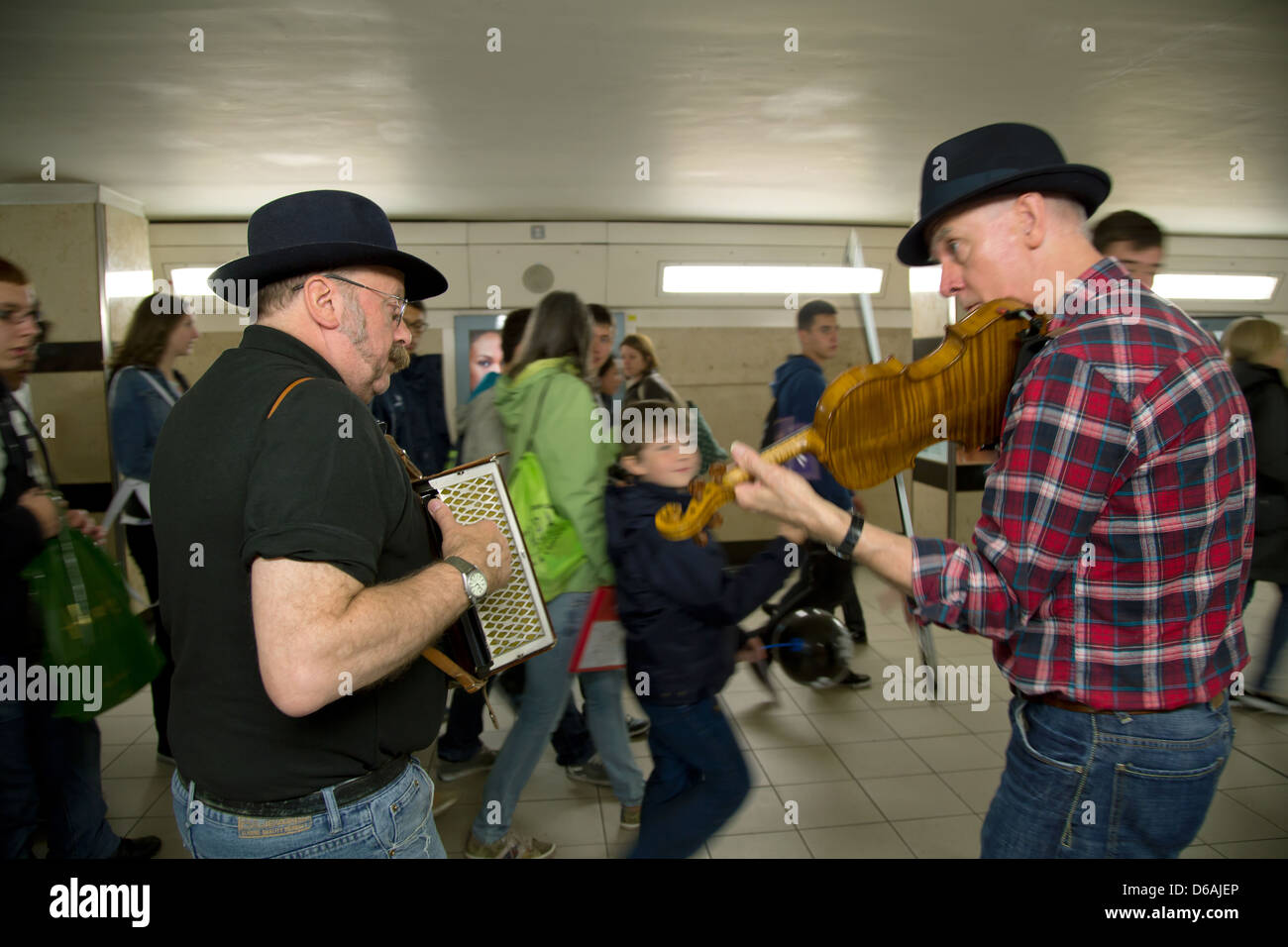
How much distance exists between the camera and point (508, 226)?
20.9 feet

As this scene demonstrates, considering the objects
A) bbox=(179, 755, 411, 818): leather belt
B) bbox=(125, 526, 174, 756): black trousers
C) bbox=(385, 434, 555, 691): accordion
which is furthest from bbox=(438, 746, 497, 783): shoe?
bbox=(179, 755, 411, 818): leather belt

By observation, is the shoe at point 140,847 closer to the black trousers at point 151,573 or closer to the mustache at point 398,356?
the black trousers at point 151,573

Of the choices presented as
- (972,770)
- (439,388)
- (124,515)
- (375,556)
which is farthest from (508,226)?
(375,556)

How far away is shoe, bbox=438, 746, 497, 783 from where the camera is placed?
3283mm

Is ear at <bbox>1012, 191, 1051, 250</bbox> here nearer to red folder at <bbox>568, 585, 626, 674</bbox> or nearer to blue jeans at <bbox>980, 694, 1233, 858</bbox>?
blue jeans at <bbox>980, 694, 1233, 858</bbox>

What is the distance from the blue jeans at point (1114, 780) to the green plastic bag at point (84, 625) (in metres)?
2.31

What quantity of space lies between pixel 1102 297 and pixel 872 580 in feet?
18.5

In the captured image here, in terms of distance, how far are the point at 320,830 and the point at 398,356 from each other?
846 millimetres

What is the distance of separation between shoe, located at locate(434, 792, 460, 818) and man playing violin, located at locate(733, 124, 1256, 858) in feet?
7.60

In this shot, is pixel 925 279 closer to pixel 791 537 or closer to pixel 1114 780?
pixel 791 537

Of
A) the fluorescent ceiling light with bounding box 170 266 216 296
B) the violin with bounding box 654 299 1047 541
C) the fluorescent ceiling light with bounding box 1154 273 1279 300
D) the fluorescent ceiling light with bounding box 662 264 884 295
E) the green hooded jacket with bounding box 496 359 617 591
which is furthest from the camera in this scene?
the fluorescent ceiling light with bounding box 1154 273 1279 300

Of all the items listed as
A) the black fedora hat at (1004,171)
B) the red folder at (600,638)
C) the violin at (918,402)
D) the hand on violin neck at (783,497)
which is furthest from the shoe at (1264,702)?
the hand on violin neck at (783,497)

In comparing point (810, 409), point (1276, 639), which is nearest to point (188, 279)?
point (810, 409)

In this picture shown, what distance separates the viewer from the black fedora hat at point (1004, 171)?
1.27 meters
